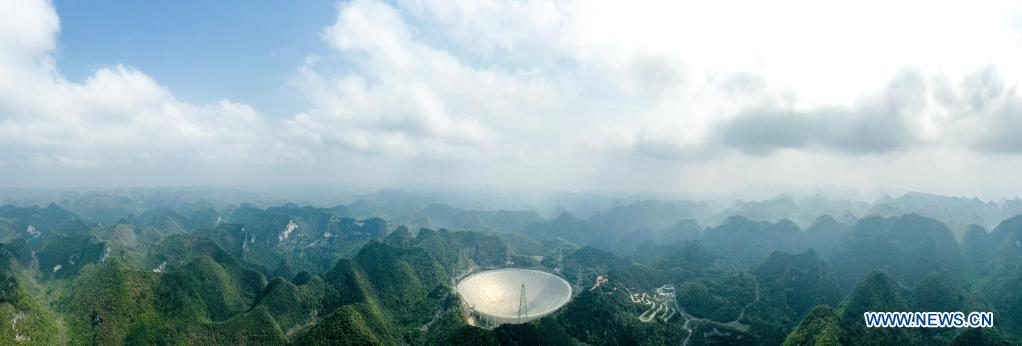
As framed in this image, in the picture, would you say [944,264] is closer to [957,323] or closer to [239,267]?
[957,323]

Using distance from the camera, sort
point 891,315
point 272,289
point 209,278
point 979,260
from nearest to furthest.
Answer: point 891,315 < point 272,289 < point 209,278 < point 979,260

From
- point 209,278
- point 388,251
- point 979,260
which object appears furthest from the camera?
point 979,260

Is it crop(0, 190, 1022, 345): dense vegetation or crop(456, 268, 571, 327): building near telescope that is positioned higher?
crop(0, 190, 1022, 345): dense vegetation

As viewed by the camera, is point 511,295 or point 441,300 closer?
point 441,300

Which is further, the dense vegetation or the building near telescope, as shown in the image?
the building near telescope

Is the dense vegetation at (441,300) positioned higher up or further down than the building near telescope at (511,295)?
higher up

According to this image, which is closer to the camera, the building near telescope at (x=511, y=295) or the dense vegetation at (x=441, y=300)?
the dense vegetation at (x=441, y=300)

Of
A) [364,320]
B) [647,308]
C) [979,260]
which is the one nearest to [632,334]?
[647,308]

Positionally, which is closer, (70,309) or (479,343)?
(479,343)
